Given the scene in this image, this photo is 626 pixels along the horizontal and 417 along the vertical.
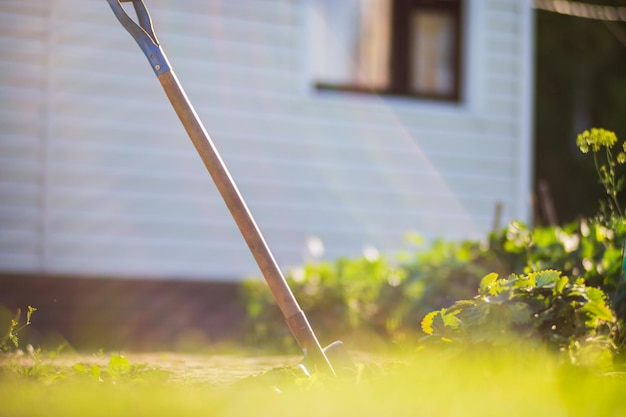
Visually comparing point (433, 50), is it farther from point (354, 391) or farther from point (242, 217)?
point (354, 391)

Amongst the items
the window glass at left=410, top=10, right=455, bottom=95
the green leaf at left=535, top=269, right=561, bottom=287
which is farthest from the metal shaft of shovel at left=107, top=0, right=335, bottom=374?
the window glass at left=410, top=10, right=455, bottom=95

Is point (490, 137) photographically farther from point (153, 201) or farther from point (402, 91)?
point (153, 201)

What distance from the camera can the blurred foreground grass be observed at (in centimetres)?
141

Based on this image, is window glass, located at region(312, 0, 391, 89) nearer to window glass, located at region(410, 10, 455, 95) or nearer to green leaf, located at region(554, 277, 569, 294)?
window glass, located at region(410, 10, 455, 95)

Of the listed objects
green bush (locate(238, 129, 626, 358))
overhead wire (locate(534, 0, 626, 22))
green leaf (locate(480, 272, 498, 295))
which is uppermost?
overhead wire (locate(534, 0, 626, 22))

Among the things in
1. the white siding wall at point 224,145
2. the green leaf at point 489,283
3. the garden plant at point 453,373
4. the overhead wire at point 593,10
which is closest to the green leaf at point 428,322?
the garden plant at point 453,373

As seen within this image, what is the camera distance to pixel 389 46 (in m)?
6.72

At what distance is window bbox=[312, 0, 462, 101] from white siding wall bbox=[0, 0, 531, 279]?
0.19 meters

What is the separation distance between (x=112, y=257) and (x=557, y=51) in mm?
9192

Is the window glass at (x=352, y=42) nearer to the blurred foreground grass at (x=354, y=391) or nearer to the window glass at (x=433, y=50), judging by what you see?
the window glass at (x=433, y=50)

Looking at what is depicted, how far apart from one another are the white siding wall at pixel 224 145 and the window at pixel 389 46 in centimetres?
19

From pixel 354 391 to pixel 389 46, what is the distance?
542cm

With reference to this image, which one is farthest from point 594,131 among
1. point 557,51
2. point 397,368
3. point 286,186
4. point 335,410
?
point 557,51

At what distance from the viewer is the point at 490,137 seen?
6633mm
